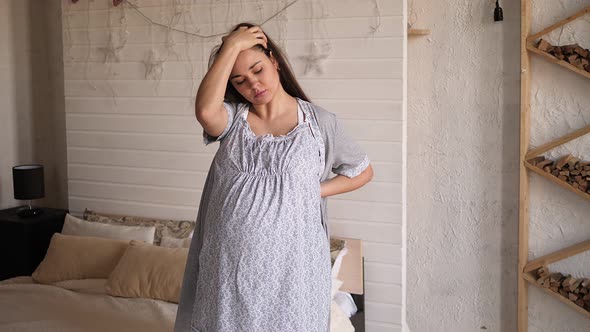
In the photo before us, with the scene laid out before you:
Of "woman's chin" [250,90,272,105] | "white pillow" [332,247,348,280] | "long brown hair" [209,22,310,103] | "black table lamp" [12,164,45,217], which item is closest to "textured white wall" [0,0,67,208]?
"black table lamp" [12,164,45,217]

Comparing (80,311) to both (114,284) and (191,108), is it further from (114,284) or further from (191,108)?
(191,108)

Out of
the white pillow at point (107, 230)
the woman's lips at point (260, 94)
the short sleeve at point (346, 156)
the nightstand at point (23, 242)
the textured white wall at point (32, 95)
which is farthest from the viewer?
the textured white wall at point (32, 95)

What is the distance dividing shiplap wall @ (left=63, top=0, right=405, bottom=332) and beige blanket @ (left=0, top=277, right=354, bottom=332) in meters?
0.60

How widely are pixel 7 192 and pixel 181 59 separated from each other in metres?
1.61

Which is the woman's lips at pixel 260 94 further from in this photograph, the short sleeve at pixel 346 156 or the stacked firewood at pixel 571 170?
the stacked firewood at pixel 571 170

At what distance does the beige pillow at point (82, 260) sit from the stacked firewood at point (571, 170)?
2159 millimetres

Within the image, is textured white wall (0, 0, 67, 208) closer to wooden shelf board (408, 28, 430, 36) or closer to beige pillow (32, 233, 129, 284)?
beige pillow (32, 233, 129, 284)

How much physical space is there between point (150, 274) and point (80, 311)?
1.15 ft

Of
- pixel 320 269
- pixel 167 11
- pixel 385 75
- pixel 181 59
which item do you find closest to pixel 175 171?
pixel 181 59

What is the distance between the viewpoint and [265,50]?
5.40 feet

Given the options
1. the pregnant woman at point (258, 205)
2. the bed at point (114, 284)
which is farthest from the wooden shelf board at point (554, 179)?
the pregnant woman at point (258, 205)

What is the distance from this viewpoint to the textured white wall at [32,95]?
13.0 ft

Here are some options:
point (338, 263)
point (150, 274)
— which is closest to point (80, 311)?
point (150, 274)

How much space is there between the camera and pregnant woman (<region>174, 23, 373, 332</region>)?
4.85 feet
